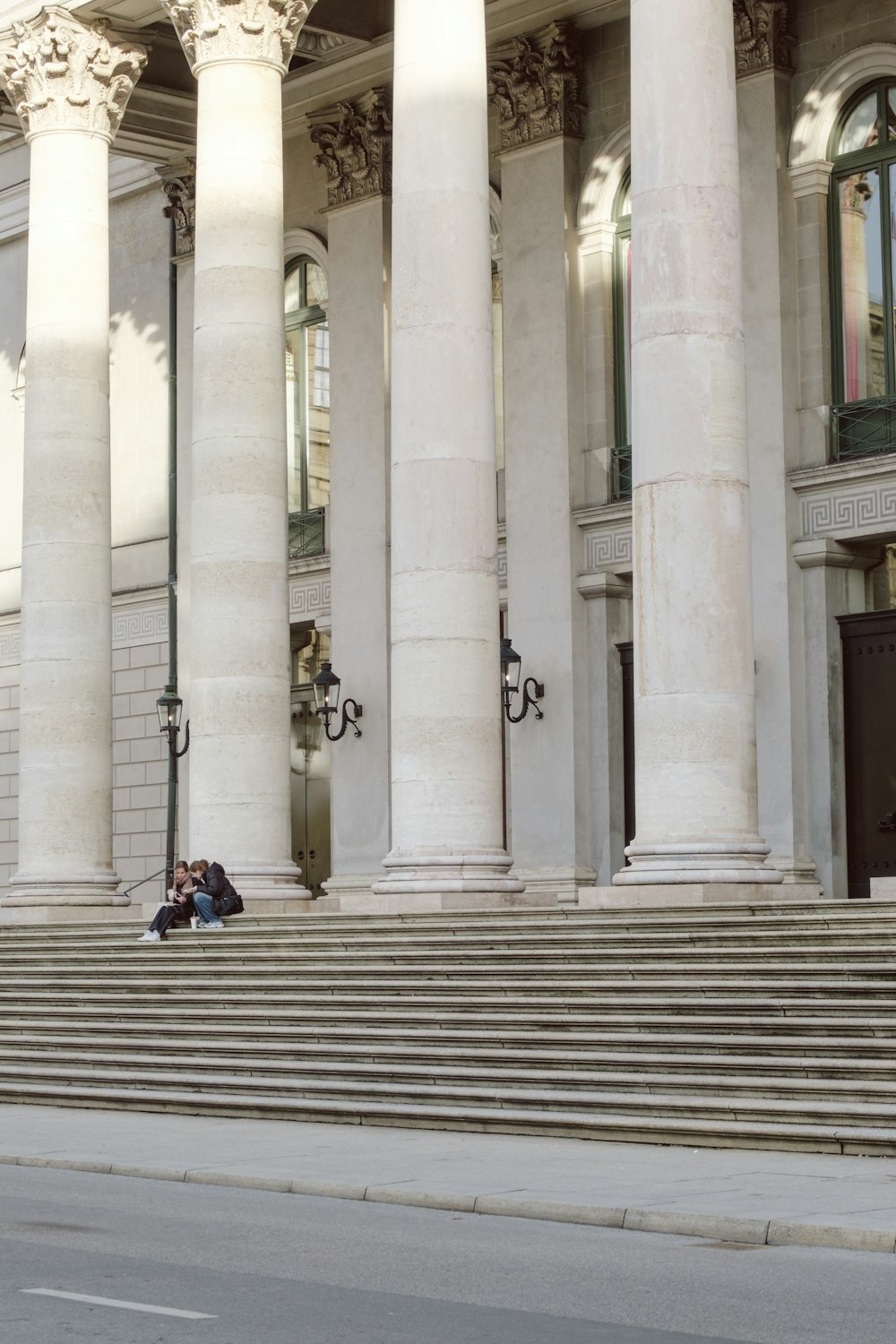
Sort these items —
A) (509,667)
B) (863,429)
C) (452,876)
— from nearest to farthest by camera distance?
(452,876) < (863,429) < (509,667)

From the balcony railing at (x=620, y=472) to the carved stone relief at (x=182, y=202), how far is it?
1137 cm

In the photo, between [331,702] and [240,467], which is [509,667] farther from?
[240,467]

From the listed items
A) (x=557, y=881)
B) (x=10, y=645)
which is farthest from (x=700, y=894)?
(x=10, y=645)

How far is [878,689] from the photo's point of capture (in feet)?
99.3

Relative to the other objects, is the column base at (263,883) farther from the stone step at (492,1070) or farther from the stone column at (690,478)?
the stone column at (690,478)

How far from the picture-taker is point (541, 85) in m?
34.5

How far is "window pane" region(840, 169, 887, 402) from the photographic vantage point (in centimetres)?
3111

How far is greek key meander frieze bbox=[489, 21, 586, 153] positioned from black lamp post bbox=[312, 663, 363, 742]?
30.2 ft

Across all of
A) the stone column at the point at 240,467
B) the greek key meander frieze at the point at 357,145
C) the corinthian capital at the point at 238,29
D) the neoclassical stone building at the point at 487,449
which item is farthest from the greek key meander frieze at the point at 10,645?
the corinthian capital at the point at 238,29

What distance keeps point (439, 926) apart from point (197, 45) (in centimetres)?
1357

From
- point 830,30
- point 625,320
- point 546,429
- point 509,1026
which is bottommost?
point 509,1026

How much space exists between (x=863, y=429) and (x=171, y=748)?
14.7 m

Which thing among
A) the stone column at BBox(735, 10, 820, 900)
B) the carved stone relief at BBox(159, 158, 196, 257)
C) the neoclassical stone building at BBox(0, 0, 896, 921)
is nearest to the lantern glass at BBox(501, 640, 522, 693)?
the neoclassical stone building at BBox(0, 0, 896, 921)

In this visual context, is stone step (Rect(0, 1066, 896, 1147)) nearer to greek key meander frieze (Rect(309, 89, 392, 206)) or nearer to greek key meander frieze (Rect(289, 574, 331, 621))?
greek key meander frieze (Rect(289, 574, 331, 621))
